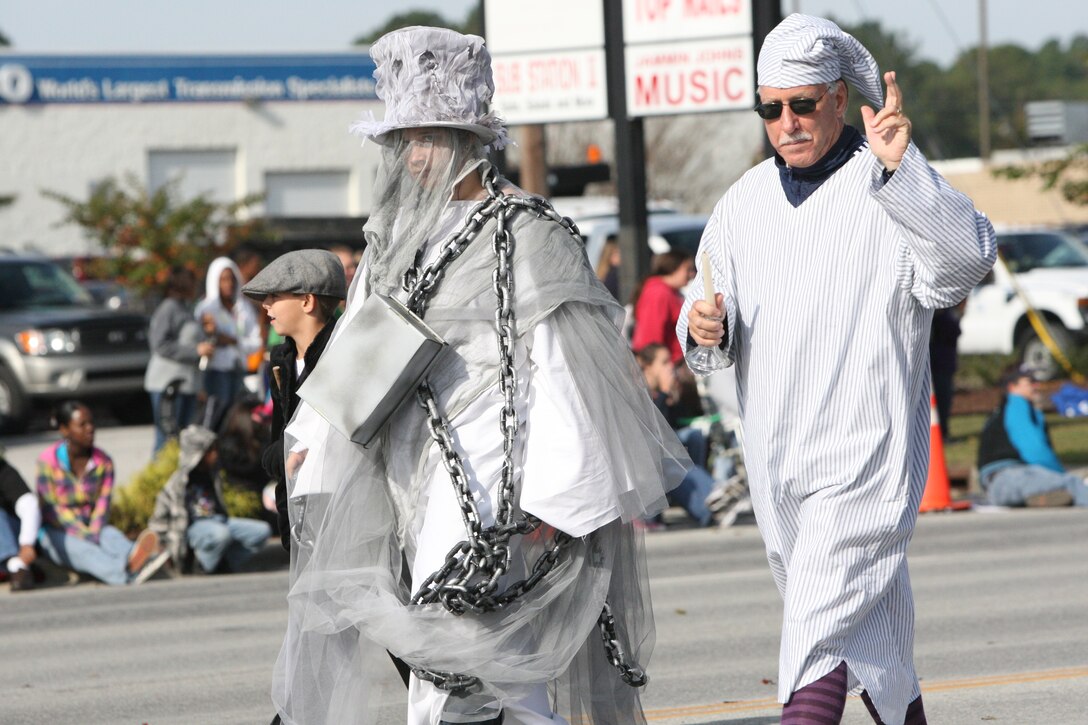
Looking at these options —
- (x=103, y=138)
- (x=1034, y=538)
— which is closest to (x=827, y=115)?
Answer: (x=1034, y=538)

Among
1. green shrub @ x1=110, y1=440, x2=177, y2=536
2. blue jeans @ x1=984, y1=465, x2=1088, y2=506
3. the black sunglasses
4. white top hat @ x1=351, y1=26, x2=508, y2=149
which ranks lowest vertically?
blue jeans @ x1=984, y1=465, x2=1088, y2=506

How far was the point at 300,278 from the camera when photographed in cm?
509

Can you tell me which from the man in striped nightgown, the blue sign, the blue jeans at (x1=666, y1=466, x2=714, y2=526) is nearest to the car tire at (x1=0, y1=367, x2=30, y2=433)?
the blue jeans at (x1=666, y1=466, x2=714, y2=526)

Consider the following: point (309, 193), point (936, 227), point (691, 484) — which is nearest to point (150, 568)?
point (691, 484)

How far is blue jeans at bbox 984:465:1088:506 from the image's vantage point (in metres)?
12.2

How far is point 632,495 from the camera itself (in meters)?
4.21

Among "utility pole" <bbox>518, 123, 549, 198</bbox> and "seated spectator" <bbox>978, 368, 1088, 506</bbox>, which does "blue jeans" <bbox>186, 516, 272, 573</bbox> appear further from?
"utility pole" <bbox>518, 123, 549, 198</bbox>

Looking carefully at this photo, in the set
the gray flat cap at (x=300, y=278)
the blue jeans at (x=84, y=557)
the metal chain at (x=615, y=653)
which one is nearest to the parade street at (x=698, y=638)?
the blue jeans at (x=84, y=557)

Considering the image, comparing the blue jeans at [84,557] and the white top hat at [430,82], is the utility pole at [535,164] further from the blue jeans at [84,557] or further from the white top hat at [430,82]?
the white top hat at [430,82]

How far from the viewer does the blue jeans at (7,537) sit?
10.3 meters

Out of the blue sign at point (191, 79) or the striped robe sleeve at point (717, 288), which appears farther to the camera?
the blue sign at point (191, 79)

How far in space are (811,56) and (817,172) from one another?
0.28 m

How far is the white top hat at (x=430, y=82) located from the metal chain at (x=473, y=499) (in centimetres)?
24

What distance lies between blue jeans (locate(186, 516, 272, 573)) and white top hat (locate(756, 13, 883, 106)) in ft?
23.5
